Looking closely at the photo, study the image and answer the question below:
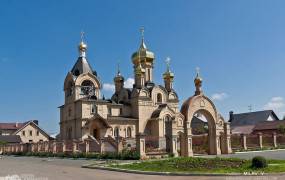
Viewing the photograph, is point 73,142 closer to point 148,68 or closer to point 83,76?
point 83,76

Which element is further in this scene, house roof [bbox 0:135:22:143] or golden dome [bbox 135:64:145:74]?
house roof [bbox 0:135:22:143]

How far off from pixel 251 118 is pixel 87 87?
114ft

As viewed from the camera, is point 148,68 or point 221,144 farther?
point 148,68

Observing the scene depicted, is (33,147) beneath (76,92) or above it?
beneath

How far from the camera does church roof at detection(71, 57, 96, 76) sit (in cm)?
4819

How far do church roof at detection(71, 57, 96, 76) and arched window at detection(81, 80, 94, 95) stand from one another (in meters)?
1.49

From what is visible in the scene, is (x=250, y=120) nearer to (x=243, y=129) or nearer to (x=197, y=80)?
(x=243, y=129)

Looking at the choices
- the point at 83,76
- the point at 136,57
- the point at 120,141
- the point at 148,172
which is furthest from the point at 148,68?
the point at 148,172

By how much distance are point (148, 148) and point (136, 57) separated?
28141mm

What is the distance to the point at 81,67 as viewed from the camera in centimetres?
4847

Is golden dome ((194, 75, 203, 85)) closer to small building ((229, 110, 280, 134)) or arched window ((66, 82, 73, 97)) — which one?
arched window ((66, 82, 73, 97))

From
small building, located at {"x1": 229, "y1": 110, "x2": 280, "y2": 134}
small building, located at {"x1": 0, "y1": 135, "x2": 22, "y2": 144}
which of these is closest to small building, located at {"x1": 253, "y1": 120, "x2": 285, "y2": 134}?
small building, located at {"x1": 229, "y1": 110, "x2": 280, "y2": 134}

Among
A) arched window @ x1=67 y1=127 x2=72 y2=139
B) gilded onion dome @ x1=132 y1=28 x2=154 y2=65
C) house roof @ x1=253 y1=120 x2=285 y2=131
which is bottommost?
arched window @ x1=67 y1=127 x2=72 y2=139

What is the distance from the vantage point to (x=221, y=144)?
106 feet
